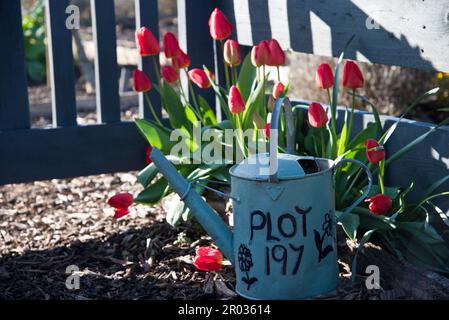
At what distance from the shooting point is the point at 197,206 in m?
2.40

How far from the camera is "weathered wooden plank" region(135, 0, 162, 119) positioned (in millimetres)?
3371

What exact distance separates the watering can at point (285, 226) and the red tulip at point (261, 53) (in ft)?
1.30

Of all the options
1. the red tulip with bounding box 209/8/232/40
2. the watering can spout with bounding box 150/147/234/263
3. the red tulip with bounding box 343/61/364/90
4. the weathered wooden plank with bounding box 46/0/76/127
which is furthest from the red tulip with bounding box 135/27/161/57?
the red tulip with bounding box 343/61/364/90

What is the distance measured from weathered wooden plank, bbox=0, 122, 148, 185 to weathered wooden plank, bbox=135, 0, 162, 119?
4.1 inches

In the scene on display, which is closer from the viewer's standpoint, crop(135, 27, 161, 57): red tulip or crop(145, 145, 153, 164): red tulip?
crop(135, 27, 161, 57): red tulip

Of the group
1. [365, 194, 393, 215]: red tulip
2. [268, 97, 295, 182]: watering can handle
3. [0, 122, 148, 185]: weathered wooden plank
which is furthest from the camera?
[0, 122, 148, 185]: weathered wooden plank

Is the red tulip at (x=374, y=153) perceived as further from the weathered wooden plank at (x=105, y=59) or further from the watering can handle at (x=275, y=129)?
the weathered wooden plank at (x=105, y=59)

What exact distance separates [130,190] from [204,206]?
1.53 m

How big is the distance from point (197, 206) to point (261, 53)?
588 millimetres

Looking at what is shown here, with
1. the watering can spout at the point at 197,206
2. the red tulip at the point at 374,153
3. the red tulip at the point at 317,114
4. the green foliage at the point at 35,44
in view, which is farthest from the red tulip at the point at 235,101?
the green foliage at the point at 35,44

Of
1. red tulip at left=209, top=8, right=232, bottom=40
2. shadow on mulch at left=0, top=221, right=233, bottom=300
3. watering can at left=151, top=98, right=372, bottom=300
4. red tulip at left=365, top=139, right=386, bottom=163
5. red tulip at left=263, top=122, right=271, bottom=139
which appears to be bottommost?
shadow on mulch at left=0, top=221, right=233, bottom=300

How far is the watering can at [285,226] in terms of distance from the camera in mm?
2213

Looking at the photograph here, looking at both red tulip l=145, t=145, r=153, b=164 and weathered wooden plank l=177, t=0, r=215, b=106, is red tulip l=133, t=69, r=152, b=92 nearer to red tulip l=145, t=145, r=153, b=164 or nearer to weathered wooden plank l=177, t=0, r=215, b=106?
red tulip l=145, t=145, r=153, b=164

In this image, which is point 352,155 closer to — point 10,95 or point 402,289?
point 402,289
